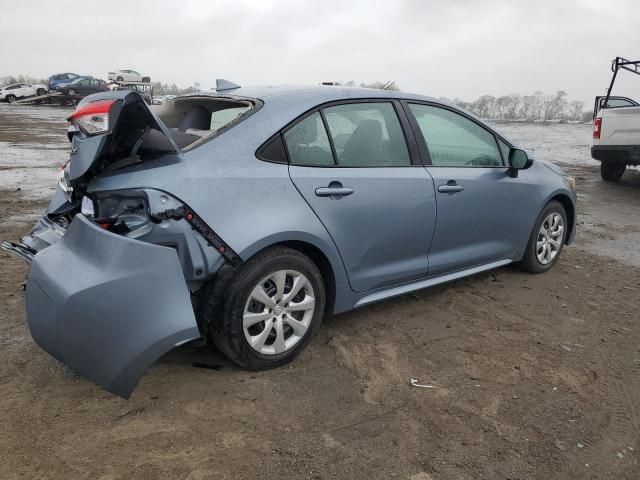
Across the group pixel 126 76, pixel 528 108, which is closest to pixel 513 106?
pixel 528 108

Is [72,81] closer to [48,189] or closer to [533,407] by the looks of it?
[48,189]

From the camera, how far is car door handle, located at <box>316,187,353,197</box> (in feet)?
10.2

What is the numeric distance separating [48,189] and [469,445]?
291 inches

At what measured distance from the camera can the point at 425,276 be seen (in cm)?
386

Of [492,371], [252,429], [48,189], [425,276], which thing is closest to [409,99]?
[425,276]

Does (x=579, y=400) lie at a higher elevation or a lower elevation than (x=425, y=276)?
lower

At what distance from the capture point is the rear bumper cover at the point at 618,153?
957 cm

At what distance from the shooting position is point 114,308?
2.40 m

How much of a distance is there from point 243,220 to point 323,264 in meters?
0.67

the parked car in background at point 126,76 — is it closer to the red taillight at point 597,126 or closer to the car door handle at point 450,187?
the red taillight at point 597,126

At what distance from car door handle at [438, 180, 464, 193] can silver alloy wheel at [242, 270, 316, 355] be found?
4.12 feet

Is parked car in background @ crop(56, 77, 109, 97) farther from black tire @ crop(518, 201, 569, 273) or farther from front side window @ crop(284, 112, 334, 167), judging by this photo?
front side window @ crop(284, 112, 334, 167)

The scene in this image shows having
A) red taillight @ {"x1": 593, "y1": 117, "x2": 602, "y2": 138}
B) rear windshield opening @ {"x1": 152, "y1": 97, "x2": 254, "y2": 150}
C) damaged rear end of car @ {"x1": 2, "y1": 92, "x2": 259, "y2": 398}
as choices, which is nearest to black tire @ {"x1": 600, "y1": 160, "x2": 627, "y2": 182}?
red taillight @ {"x1": 593, "y1": 117, "x2": 602, "y2": 138}

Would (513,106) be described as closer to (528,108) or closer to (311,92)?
(528,108)
